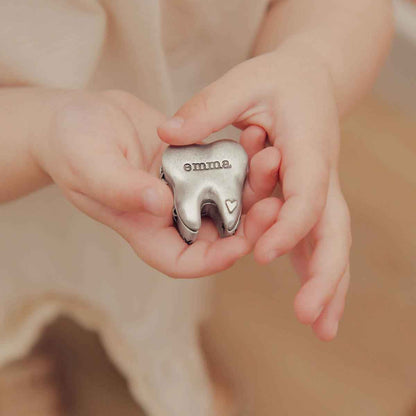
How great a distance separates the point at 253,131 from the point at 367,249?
52cm

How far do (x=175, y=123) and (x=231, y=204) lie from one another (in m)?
0.07

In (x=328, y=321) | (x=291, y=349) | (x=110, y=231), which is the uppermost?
(x=328, y=321)

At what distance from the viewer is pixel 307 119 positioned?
0.43 meters

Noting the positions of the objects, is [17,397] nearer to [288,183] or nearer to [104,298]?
[104,298]

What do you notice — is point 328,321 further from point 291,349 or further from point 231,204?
point 291,349

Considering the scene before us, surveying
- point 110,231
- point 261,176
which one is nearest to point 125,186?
point 261,176

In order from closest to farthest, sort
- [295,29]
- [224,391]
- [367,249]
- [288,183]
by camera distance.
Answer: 1. [288,183]
2. [295,29]
3. [224,391]
4. [367,249]

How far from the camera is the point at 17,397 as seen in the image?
0.76 m

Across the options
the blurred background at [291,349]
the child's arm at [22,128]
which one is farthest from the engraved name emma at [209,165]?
the blurred background at [291,349]

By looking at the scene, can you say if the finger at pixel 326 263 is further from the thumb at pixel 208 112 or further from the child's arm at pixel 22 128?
the child's arm at pixel 22 128

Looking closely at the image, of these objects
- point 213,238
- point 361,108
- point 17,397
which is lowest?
point 17,397

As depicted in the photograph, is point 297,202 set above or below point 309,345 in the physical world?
above

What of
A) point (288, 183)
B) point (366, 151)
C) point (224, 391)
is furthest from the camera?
point (366, 151)

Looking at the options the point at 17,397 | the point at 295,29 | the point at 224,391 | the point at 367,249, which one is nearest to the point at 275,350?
the point at 224,391
